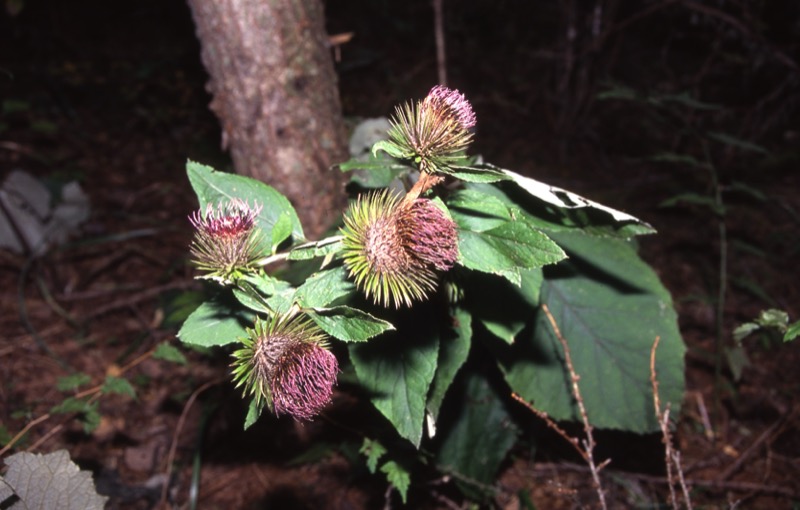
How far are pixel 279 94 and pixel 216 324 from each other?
1.34 m

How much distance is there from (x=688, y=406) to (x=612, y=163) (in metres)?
2.52

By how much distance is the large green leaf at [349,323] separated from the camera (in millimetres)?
1116

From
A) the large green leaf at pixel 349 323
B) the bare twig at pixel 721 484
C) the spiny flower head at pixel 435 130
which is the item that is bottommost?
the bare twig at pixel 721 484

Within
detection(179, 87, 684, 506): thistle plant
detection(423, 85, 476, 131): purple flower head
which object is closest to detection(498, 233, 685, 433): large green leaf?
detection(179, 87, 684, 506): thistle plant

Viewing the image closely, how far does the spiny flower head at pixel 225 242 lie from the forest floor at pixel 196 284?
120 cm

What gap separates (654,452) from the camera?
2.58 m

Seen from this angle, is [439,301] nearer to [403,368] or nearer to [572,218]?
[403,368]

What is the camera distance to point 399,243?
115cm

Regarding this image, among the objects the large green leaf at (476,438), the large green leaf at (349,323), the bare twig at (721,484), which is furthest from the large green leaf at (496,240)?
the bare twig at (721,484)

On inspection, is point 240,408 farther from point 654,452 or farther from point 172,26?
point 172,26

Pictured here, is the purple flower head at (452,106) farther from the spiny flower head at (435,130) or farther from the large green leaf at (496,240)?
the large green leaf at (496,240)

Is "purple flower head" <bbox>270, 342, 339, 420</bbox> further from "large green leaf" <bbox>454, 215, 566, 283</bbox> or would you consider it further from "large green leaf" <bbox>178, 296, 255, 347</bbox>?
"large green leaf" <bbox>454, 215, 566, 283</bbox>

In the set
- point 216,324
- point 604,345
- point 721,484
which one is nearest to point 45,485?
point 216,324

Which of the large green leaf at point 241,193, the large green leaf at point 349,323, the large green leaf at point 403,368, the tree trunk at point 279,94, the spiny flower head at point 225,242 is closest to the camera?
the large green leaf at point 349,323
